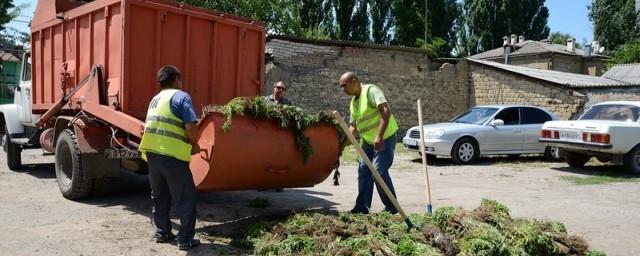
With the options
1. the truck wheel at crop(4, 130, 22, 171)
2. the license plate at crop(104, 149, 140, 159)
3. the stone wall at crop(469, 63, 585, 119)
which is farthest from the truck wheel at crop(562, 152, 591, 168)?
the truck wheel at crop(4, 130, 22, 171)

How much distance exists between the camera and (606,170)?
491 inches

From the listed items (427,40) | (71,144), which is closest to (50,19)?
(71,144)

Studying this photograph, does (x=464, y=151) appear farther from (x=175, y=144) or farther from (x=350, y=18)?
(x=350, y=18)

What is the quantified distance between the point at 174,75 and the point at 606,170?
10685mm

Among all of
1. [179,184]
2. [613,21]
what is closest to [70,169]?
[179,184]

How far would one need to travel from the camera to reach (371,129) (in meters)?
6.30

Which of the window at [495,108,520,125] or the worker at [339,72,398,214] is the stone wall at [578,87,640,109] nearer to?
the window at [495,108,520,125]

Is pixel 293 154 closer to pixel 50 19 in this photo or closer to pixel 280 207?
pixel 280 207

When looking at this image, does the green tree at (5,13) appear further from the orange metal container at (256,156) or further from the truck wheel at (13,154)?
the orange metal container at (256,156)

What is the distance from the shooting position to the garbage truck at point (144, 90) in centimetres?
566

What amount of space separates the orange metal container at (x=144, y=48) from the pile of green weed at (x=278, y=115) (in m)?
1.69

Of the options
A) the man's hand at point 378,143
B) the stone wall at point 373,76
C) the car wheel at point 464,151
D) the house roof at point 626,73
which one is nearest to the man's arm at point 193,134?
the man's hand at point 378,143

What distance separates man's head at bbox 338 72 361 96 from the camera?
20.3 feet

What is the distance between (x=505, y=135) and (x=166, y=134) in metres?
10.3
